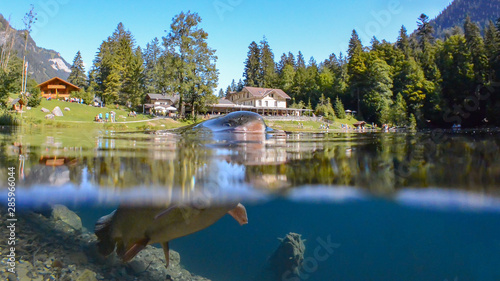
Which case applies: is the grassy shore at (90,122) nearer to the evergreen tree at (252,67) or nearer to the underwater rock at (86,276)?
the underwater rock at (86,276)

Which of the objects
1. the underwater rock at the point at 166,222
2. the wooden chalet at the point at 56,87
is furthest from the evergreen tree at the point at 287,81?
the underwater rock at the point at 166,222

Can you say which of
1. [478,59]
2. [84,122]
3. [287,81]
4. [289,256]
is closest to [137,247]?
[289,256]

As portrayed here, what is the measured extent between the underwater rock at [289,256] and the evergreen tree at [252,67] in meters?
84.2

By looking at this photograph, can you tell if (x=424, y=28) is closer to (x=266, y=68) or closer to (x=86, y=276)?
(x=266, y=68)

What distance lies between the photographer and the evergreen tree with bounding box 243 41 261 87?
329 feet

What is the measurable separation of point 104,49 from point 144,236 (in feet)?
275

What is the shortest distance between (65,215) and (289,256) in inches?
491

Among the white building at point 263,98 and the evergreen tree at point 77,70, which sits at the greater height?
the evergreen tree at point 77,70

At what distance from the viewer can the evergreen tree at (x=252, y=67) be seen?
3949 inches

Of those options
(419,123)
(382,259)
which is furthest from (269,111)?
(382,259)

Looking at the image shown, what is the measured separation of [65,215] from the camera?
1017 cm

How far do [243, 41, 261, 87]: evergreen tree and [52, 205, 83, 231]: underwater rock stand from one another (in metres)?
91.4

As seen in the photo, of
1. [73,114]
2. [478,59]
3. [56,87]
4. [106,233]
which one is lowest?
[106,233]

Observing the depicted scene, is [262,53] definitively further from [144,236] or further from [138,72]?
[144,236]
